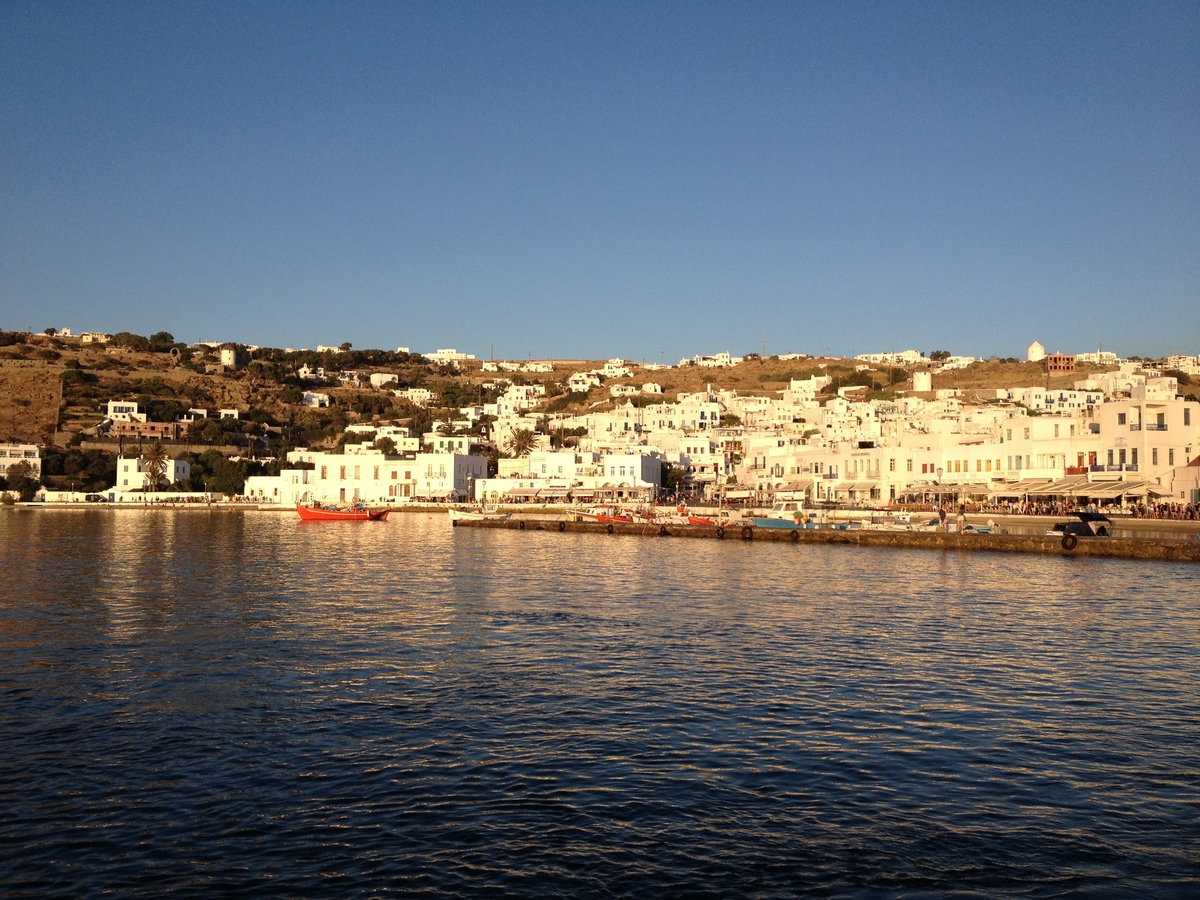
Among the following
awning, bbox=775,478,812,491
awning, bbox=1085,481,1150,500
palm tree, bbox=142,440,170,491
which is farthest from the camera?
palm tree, bbox=142,440,170,491

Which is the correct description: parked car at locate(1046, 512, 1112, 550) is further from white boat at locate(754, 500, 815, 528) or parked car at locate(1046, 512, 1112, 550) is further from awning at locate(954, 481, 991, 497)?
white boat at locate(754, 500, 815, 528)

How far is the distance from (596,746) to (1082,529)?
150 feet

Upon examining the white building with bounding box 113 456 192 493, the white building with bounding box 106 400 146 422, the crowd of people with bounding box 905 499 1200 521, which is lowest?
the crowd of people with bounding box 905 499 1200 521

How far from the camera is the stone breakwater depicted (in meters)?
48.7

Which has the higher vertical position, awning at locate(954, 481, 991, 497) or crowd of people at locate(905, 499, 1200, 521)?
awning at locate(954, 481, 991, 497)

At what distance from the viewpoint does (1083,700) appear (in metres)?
18.1

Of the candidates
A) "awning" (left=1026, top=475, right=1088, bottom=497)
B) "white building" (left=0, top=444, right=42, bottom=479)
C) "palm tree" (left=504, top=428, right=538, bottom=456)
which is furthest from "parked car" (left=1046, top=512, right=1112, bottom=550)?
"white building" (left=0, top=444, right=42, bottom=479)

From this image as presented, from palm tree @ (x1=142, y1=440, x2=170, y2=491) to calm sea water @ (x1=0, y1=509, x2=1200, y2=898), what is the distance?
315ft

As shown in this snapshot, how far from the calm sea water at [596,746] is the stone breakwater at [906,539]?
19.6 meters

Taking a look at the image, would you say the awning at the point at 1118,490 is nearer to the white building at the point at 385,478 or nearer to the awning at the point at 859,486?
the awning at the point at 859,486

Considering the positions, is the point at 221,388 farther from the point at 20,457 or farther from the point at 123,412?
the point at 20,457

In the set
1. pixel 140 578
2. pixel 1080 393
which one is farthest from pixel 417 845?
pixel 1080 393

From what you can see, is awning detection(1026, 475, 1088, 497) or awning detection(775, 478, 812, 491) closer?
awning detection(1026, 475, 1088, 497)

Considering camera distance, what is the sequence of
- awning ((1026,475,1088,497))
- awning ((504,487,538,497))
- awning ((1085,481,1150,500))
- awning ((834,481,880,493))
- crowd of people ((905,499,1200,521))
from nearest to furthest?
crowd of people ((905,499,1200,521)), awning ((1085,481,1150,500)), awning ((1026,475,1088,497)), awning ((834,481,880,493)), awning ((504,487,538,497))
